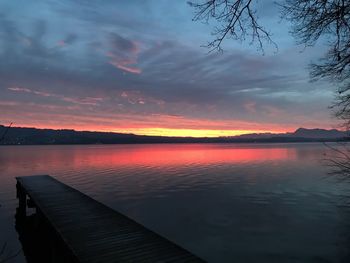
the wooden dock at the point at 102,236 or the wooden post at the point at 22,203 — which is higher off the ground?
the wooden dock at the point at 102,236

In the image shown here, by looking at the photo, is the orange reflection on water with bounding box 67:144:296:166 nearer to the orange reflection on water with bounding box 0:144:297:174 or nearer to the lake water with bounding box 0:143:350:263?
the orange reflection on water with bounding box 0:144:297:174

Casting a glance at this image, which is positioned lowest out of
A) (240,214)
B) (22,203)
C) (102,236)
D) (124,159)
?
(240,214)

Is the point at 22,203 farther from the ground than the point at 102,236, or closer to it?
closer to it

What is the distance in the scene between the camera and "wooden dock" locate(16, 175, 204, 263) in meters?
8.59

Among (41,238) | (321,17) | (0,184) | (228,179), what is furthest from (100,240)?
(0,184)

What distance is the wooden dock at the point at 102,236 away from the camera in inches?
338

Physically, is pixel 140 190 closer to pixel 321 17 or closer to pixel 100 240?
pixel 100 240

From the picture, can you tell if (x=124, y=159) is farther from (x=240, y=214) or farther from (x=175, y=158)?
(x=240, y=214)

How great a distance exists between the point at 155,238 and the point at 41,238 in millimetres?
10710

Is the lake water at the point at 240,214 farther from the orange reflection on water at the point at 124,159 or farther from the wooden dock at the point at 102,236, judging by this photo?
the orange reflection on water at the point at 124,159

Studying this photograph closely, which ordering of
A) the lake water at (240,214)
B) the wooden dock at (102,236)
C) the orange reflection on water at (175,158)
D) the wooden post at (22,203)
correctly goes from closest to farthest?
the wooden dock at (102,236) → the lake water at (240,214) → the wooden post at (22,203) → the orange reflection on water at (175,158)

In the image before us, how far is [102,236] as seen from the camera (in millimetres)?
10469

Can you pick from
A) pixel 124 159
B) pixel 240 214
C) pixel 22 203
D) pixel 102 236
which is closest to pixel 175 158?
pixel 124 159

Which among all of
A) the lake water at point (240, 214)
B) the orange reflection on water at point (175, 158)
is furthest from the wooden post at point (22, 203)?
the orange reflection on water at point (175, 158)
